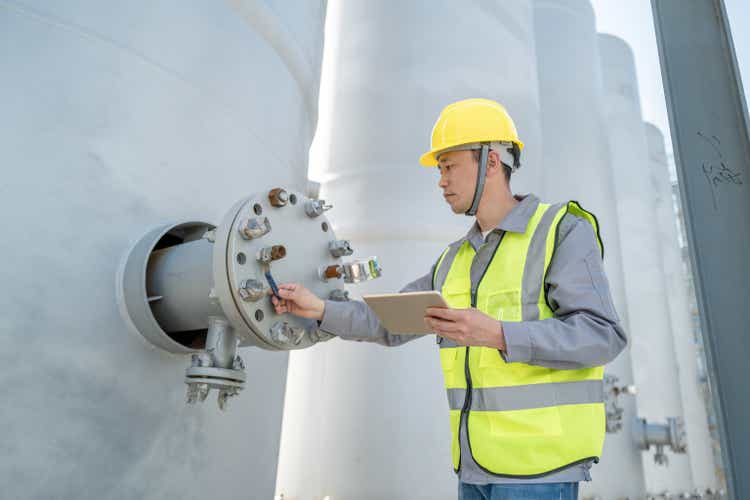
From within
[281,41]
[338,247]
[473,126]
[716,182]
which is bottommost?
[338,247]

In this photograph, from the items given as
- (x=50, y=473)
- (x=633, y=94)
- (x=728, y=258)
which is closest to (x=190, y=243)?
(x=50, y=473)

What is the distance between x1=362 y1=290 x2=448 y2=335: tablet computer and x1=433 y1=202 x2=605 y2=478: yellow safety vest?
0.15m

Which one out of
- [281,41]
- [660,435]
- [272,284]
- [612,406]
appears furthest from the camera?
[660,435]

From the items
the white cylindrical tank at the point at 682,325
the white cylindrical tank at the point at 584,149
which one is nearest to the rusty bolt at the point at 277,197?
the white cylindrical tank at the point at 584,149

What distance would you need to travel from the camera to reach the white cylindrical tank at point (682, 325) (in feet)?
25.2

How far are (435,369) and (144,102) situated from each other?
202cm

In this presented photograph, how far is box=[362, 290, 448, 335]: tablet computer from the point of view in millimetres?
1092

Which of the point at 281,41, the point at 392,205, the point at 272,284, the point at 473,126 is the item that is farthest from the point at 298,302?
the point at 392,205

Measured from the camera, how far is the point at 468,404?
4.07 feet

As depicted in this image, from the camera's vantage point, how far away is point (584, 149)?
16.1 ft

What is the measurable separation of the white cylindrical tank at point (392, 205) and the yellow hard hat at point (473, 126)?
1624 millimetres

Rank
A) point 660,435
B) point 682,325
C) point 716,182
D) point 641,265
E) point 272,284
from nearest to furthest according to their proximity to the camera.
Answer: point 272,284
point 716,182
point 660,435
point 641,265
point 682,325

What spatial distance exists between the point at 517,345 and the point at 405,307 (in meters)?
0.21

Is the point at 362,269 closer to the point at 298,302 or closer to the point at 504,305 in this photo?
the point at 298,302
